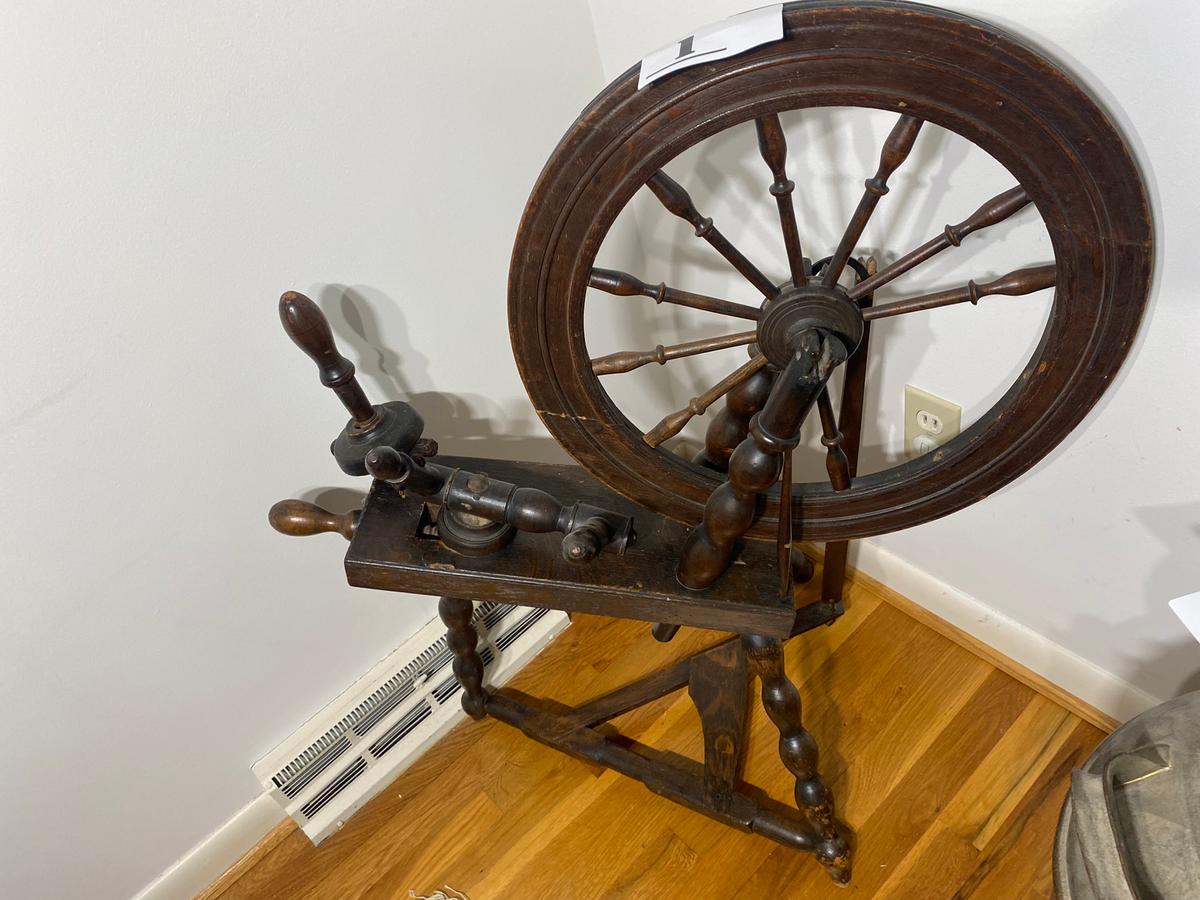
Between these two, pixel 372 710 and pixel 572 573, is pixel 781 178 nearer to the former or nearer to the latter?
pixel 572 573

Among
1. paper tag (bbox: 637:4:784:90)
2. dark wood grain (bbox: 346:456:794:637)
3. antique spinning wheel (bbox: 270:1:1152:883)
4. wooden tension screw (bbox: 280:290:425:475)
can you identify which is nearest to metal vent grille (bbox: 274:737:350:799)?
antique spinning wheel (bbox: 270:1:1152:883)

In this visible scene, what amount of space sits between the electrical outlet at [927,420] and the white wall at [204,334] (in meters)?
0.63

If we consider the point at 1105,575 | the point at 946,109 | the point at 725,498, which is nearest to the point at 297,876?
the point at 725,498

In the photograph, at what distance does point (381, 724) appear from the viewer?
150 centimetres

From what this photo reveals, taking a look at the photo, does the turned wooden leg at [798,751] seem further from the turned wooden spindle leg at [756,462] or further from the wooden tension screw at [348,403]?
the wooden tension screw at [348,403]

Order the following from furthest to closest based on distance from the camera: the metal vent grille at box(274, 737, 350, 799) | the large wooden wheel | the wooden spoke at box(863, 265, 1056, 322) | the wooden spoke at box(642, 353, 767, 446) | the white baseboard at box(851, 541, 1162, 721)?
the metal vent grille at box(274, 737, 350, 799), the white baseboard at box(851, 541, 1162, 721), the wooden spoke at box(642, 353, 767, 446), the wooden spoke at box(863, 265, 1056, 322), the large wooden wheel

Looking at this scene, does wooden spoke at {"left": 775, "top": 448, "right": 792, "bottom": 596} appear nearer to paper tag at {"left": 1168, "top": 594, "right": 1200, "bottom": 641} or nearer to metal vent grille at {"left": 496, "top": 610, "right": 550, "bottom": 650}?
paper tag at {"left": 1168, "top": 594, "right": 1200, "bottom": 641}

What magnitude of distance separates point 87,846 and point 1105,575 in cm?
152

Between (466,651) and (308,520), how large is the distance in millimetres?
425

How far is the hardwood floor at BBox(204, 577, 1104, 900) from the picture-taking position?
130cm

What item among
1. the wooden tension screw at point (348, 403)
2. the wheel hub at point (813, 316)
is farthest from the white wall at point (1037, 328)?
the wooden tension screw at point (348, 403)

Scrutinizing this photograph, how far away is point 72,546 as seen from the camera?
3.53 feet

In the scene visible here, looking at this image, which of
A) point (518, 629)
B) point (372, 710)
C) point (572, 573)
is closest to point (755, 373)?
point (572, 573)

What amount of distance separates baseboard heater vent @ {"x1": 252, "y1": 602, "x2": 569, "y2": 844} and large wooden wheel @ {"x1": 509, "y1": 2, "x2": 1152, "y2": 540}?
63 cm
